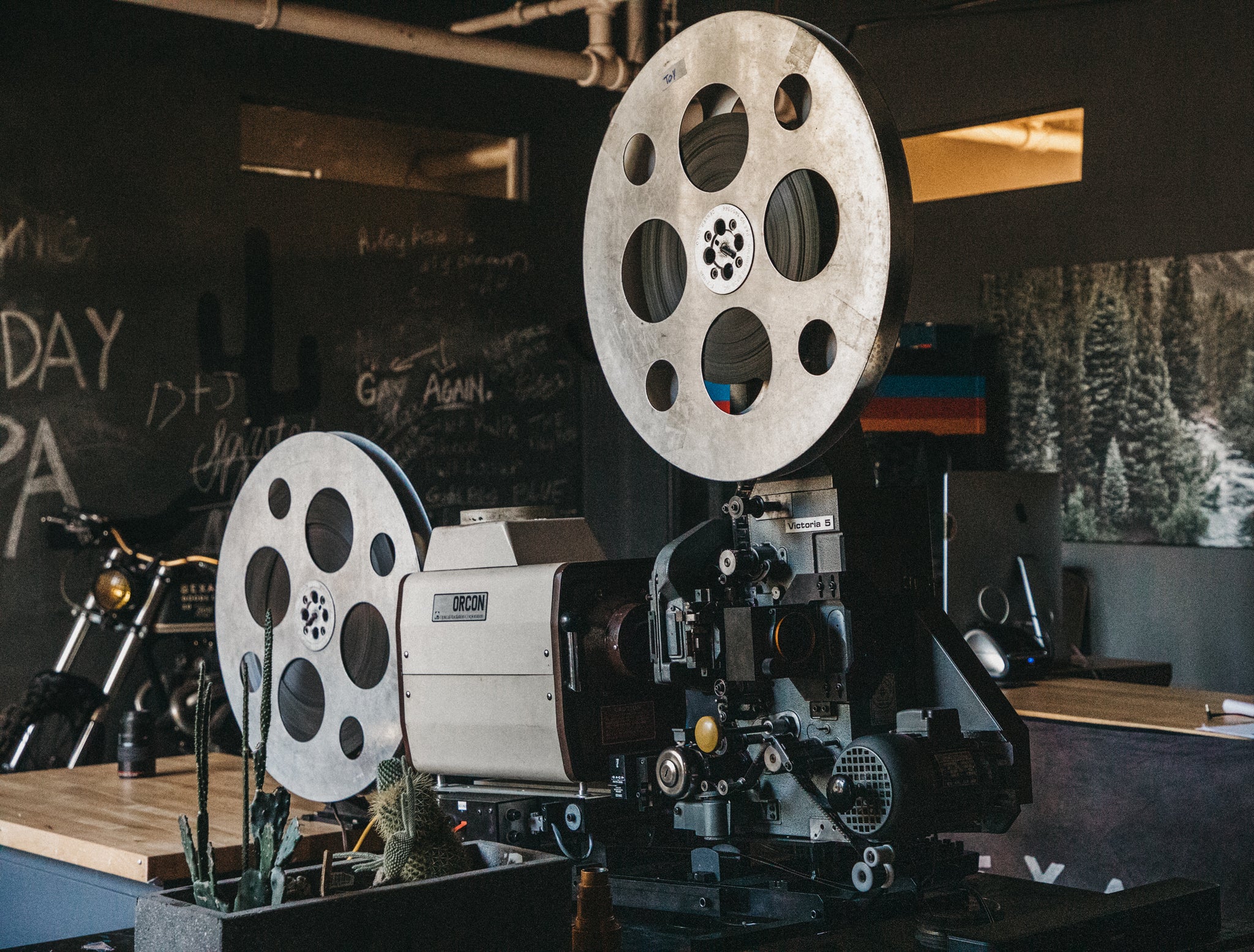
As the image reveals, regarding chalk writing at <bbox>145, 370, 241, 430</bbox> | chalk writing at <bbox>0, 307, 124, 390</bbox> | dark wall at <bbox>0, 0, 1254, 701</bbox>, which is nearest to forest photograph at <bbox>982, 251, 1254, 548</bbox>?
dark wall at <bbox>0, 0, 1254, 701</bbox>

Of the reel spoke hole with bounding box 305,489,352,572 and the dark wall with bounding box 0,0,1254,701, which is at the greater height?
the dark wall with bounding box 0,0,1254,701

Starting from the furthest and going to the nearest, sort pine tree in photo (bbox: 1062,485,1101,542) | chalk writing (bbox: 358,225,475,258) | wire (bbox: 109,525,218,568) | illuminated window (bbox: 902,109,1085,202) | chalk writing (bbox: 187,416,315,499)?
chalk writing (bbox: 358,225,475,258)
chalk writing (bbox: 187,416,315,499)
illuminated window (bbox: 902,109,1085,202)
pine tree in photo (bbox: 1062,485,1101,542)
wire (bbox: 109,525,218,568)

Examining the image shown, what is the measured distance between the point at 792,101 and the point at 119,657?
3.86 m

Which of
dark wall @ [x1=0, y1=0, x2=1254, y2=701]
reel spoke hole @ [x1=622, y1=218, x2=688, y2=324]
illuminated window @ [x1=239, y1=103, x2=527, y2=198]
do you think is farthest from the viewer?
illuminated window @ [x1=239, y1=103, x2=527, y2=198]

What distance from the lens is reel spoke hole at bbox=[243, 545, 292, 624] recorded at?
7.68ft

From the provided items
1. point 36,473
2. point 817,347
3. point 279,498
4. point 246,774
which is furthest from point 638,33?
point 246,774

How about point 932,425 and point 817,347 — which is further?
point 932,425

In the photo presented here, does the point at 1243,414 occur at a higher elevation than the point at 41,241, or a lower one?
lower

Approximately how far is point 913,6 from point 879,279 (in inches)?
178

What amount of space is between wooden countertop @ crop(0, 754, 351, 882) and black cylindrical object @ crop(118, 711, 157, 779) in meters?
0.02

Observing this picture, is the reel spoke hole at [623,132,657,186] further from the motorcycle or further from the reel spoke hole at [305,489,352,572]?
Answer: the motorcycle

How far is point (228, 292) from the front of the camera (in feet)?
19.3

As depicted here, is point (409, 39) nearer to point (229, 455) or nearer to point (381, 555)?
point (229, 455)

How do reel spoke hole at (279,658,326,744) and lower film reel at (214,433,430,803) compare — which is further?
reel spoke hole at (279,658,326,744)
